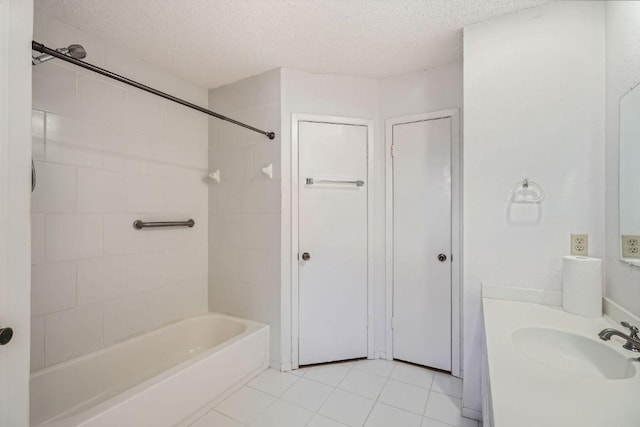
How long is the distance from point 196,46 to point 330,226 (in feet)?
Result: 5.22

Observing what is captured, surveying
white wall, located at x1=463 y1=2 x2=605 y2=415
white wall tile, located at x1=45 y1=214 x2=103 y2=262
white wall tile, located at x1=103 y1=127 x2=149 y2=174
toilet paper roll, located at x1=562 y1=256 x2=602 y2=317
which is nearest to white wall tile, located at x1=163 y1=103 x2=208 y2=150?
white wall tile, located at x1=103 y1=127 x2=149 y2=174

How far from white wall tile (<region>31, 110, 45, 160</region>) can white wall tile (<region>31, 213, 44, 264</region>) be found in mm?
332

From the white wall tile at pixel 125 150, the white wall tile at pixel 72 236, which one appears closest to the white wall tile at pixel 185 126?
the white wall tile at pixel 125 150

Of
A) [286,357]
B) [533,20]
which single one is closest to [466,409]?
[286,357]

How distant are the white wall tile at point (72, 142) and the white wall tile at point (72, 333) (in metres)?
0.89

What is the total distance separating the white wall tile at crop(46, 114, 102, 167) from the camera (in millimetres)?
1562

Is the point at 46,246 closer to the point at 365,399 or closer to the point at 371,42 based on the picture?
the point at 365,399

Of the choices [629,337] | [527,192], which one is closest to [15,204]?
[629,337]

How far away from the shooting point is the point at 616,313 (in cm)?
121

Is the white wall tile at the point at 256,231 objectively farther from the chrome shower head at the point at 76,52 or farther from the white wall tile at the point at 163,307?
the chrome shower head at the point at 76,52

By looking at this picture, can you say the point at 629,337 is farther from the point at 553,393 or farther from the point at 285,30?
the point at 285,30

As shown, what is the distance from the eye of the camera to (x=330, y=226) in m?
2.27

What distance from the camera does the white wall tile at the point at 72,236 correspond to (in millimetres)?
1554

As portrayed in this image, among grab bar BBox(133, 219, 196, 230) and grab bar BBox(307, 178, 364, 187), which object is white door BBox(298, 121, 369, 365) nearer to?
grab bar BBox(307, 178, 364, 187)
